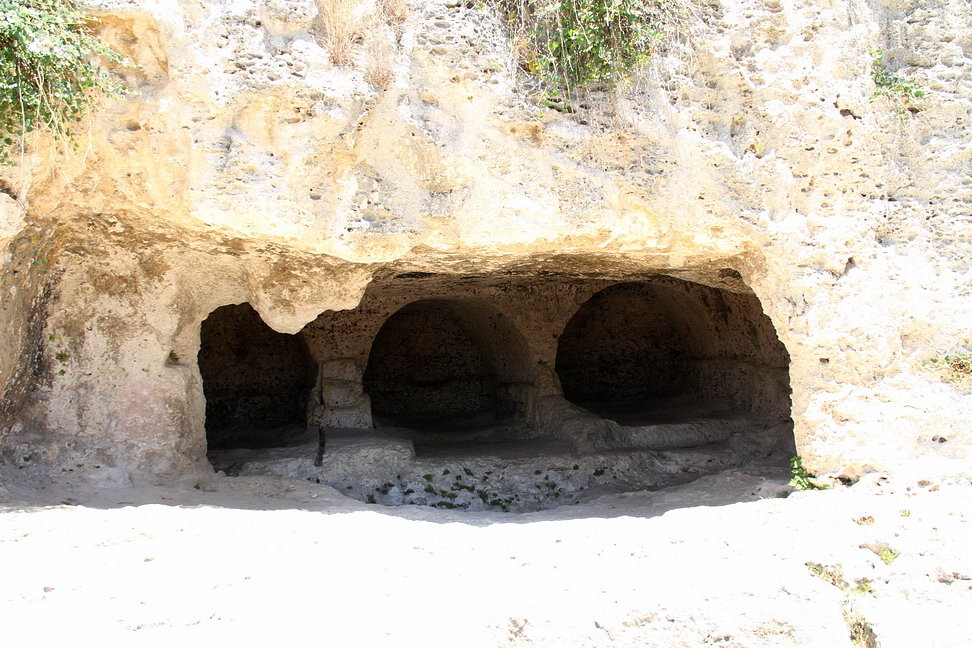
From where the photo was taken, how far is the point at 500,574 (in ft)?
10.7

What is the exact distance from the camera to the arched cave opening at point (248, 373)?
1033 cm

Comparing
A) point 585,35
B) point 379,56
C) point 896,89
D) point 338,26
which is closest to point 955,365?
point 896,89

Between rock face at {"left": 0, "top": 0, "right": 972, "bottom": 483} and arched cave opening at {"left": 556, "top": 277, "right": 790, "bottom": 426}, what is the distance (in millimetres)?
3648

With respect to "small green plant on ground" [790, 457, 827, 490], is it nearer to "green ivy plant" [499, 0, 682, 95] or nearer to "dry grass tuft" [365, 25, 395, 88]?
"green ivy plant" [499, 0, 682, 95]

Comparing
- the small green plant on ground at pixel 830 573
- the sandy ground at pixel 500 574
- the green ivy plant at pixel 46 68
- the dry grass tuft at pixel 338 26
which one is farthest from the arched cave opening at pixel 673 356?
the green ivy plant at pixel 46 68

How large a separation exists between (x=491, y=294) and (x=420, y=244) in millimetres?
4196

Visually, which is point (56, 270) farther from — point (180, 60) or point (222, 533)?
point (222, 533)

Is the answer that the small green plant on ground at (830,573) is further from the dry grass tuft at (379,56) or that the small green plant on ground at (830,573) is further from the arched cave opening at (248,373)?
the arched cave opening at (248,373)

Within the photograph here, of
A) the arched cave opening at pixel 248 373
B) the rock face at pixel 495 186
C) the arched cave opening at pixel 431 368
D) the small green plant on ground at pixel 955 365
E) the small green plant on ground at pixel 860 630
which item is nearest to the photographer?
the small green plant on ground at pixel 860 630

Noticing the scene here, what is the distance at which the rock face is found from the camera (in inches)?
157

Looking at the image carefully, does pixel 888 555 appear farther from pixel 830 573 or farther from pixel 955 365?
pixel 955 365

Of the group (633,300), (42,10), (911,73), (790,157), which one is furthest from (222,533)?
(633,300)

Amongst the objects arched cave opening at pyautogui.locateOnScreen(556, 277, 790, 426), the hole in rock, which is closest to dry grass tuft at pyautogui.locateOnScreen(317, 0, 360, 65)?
the hole in rock

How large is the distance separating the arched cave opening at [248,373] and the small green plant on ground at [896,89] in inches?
323
